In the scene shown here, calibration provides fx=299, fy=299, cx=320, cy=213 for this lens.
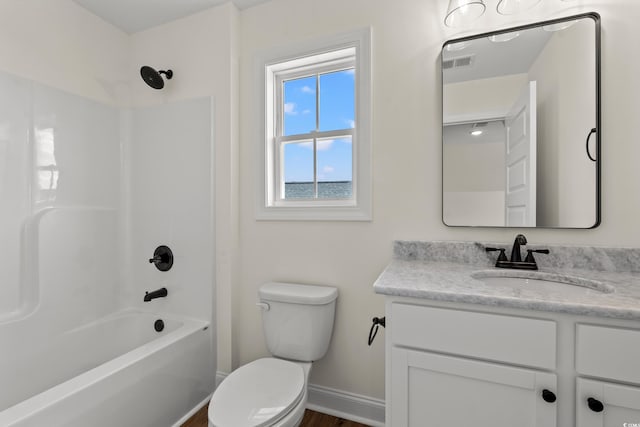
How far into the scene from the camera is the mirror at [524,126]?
1246 millimetres

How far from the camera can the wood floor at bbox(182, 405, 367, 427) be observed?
1588 millimetres

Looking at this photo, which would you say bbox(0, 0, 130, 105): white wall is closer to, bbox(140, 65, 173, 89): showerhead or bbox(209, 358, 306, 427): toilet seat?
bbox(140, 65, 173, 89): showerhead

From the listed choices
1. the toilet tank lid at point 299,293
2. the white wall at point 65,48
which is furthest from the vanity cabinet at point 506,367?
the white wall at point 65,48

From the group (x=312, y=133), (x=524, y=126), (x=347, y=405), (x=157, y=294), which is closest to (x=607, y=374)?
(x=524, y=126)

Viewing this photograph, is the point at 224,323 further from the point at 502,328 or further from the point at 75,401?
the point at 502,328

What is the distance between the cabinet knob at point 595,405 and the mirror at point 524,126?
71 cm

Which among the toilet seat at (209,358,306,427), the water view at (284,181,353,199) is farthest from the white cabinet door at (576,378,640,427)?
the water view at (284,181,353,199)

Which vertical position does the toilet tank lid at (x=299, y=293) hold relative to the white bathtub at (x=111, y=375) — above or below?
above

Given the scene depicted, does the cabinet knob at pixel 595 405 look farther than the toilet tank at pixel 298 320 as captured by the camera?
No

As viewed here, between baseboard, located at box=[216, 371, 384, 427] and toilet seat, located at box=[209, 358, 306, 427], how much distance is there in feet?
1.34

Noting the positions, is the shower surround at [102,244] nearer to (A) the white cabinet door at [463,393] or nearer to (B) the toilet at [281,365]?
(B) the toilet at [281,365]

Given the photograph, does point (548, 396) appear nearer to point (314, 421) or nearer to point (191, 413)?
point (314, 421)

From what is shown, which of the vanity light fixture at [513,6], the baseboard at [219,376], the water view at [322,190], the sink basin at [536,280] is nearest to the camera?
the sink basin at [536,280]

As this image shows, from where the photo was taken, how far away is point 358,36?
160 cm
